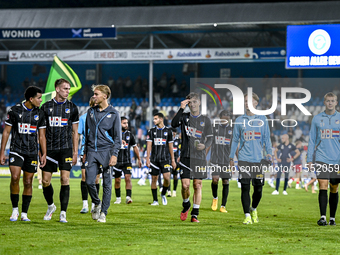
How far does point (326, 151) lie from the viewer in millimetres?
9023

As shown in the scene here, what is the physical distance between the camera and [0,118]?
1268 inches

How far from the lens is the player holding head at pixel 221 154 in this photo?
1219 cm

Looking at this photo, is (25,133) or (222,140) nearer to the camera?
(25,133)

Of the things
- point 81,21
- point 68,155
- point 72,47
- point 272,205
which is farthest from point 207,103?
point 68,155

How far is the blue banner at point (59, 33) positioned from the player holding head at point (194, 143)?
18786mm

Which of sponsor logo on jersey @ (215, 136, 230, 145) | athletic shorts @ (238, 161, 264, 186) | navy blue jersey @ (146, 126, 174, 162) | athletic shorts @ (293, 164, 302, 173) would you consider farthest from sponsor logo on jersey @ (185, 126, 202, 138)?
athletic shorts @ (293, 164, 302, 173)

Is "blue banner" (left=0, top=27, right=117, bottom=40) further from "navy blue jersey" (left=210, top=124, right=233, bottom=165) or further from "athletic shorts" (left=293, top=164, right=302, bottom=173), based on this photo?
"navy blue jersey" (left=210, top=124, right=233, bottom=165)

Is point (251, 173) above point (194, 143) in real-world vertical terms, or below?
below

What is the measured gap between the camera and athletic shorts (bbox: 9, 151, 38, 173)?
8.39 metres

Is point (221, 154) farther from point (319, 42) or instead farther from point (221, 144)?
point (319, 42)

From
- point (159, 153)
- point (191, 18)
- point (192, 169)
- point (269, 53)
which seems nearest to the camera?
point (192, 169)

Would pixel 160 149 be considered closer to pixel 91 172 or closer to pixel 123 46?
pixel 91 172

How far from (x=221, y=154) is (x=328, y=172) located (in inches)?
154

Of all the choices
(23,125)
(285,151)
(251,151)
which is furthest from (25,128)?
(285,151)
